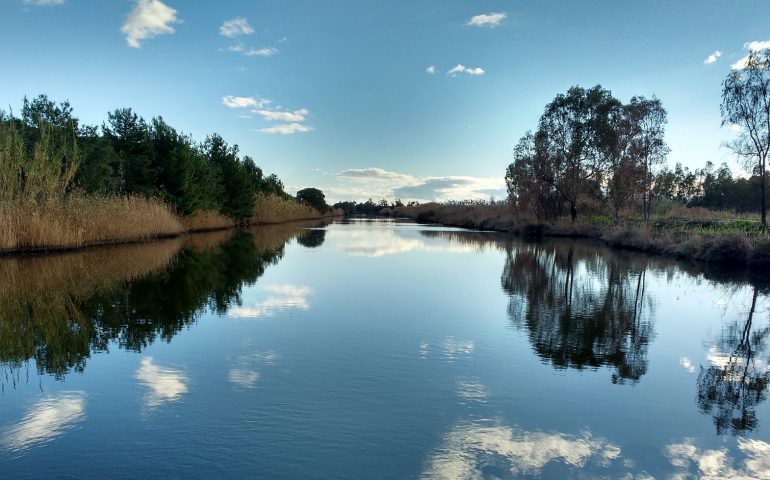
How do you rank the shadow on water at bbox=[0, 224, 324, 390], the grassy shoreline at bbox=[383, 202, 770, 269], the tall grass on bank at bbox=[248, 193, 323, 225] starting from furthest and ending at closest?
the tall grass on bank at bbox=[248, 193, 323, 225]
the grassy shoreline at bbox=[383, 202, 770, 269]
the shadow on water at bbox=[0, 224, 324, 390]

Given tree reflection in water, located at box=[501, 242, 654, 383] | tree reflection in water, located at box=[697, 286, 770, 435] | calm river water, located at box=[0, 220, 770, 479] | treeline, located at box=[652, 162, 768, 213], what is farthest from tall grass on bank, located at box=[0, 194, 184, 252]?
treeline, located at box=[652, 162, 768, 213]

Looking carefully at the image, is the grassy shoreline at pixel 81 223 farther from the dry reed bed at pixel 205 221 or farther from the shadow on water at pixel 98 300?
the dry reed bed at pixel 205 221

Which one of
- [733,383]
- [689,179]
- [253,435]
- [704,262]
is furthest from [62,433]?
[689,179]

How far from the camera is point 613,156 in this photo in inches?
1204

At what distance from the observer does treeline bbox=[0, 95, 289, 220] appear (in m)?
15.4

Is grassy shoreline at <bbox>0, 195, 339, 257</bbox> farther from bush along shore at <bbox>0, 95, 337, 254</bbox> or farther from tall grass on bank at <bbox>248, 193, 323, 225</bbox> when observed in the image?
tall grass on bank at <bbox>248, 193, 323, 225</bbox>

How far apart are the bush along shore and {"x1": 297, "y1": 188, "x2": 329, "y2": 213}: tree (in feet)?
157

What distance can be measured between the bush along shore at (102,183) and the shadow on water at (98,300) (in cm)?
154

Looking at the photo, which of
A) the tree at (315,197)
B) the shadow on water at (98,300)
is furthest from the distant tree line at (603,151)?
the tree at (315,197)

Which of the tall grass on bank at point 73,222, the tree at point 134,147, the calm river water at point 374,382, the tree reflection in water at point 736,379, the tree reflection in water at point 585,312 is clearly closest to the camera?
the calm river water at point 374,382

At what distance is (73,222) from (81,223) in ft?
1.10

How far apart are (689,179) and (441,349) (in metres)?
73.2

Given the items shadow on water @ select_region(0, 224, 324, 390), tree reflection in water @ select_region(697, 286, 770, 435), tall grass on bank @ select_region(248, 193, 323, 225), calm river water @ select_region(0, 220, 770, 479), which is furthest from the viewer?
tall grass on bank @ select_region(248, 193, 323, 225)

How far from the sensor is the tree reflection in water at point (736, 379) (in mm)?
4496
